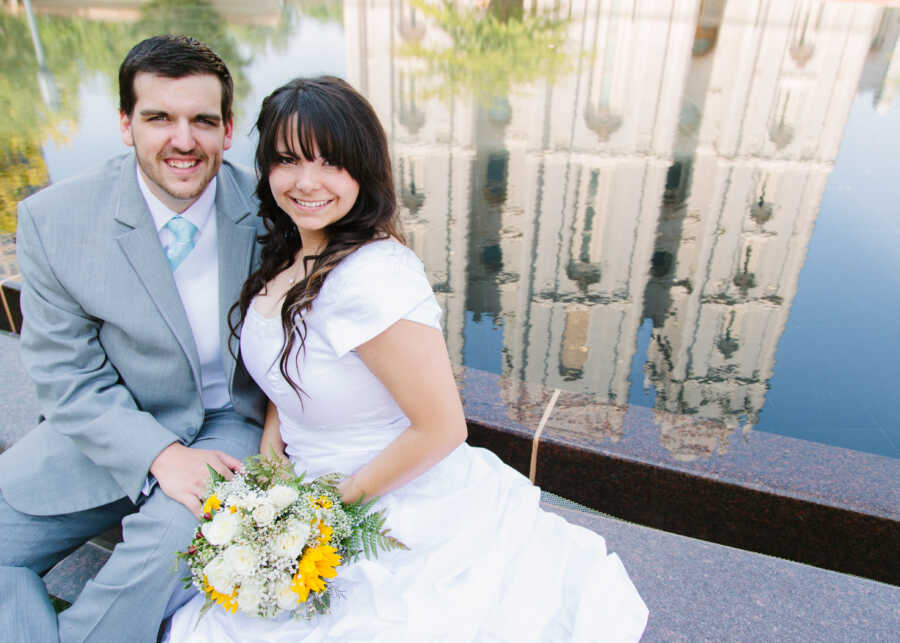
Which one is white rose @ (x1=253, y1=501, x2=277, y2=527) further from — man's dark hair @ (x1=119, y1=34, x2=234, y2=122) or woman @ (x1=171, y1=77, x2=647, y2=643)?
man's dark hair @ (x1=119, y1=34, x2=234, y2=122)

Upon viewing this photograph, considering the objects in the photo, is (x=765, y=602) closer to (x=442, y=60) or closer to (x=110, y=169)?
(x=110, y=169)

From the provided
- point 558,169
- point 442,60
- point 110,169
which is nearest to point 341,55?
point 442,60

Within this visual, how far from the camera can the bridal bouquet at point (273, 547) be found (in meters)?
1.66

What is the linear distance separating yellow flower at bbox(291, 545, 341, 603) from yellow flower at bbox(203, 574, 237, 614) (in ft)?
0.55

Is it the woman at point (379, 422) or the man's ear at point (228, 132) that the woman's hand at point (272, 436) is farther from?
the man's ear at point (228, 132)

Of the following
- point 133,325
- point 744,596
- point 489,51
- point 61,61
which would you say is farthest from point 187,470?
point 489,51

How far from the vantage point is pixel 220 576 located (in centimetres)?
166

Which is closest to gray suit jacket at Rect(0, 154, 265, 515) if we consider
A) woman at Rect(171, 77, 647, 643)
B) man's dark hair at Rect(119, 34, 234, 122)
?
man's dark hair at Rect(119, 34, 234, 122)

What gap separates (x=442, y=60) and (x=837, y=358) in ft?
74.4

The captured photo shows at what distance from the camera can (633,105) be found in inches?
1051

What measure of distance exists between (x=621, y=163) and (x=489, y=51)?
698 cm

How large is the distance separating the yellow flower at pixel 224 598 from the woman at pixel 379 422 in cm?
14

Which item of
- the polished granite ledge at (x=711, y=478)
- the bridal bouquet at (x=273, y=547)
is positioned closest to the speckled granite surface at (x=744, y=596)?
the polished granite ledge at (x=711, y=478)

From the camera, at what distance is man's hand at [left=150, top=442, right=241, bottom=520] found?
2082 mm
